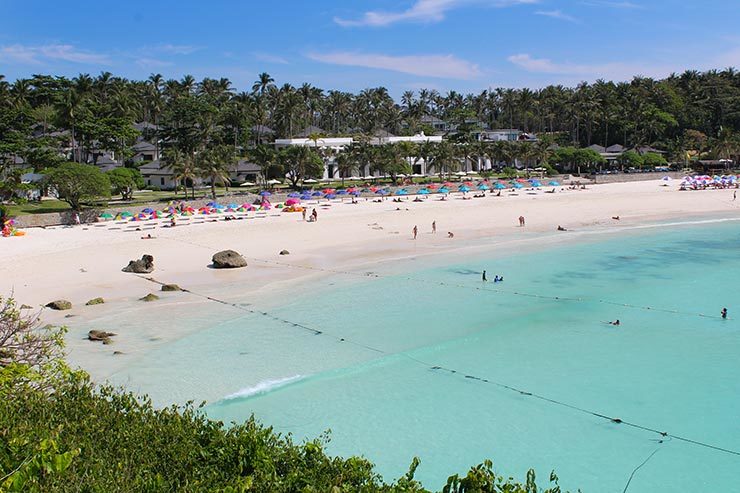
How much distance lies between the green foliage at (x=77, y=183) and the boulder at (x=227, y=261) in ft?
69.5

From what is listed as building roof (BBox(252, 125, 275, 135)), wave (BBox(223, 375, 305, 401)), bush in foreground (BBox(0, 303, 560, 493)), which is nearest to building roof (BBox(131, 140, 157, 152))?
building roof (BBox(252, 125, 275, 135))

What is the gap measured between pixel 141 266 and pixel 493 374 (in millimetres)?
22715

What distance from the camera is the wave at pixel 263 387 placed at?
1991cm

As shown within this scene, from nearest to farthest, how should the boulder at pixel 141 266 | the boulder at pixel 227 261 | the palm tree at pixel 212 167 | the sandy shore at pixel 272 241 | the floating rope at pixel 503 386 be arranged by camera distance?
the floating rope at pixel 503 386, the sandy shore at pixel 272 241, the boulder at pixel 141 266, the boulder at pixel 227 261, the palm tree at pixel 212 167

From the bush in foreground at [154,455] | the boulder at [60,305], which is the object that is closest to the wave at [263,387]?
the bush in foreground at [154,455]

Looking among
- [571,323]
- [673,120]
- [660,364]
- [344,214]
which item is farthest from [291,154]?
[673,120]

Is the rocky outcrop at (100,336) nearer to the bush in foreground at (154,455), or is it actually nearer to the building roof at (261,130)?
the bush in foreground at (154,455)

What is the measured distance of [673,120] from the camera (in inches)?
4552

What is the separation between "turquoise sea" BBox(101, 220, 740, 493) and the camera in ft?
54.9

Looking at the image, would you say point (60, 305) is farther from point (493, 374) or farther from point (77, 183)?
point (77, 183)

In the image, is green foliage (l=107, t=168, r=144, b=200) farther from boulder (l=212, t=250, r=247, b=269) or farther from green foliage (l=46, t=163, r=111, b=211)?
boulder (l=212, t=250, r=247, b=269)

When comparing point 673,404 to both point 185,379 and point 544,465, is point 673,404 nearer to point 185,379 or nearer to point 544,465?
point 544,465

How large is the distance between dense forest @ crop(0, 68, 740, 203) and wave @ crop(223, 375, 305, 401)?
42.6 metres

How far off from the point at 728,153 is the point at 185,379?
10022 centimetres
